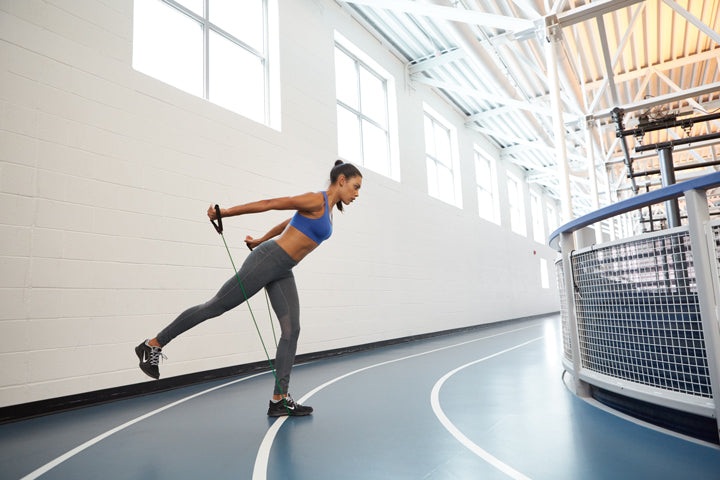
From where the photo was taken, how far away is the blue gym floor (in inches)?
76.7

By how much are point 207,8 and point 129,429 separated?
5142 millimetres

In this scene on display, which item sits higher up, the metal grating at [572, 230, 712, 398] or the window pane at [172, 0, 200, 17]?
the window pane at [172, 0, 200, 17]

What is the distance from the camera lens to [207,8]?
5.76m

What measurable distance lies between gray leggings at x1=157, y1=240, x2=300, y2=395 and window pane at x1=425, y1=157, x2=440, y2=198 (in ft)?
26.3

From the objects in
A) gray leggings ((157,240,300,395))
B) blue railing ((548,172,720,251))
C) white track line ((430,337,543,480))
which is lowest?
white track line ((430,337,543,480))

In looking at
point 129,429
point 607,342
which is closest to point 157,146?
point 129,429

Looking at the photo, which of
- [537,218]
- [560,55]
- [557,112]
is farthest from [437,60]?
[537,218]

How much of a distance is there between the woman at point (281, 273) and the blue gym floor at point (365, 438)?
403mm

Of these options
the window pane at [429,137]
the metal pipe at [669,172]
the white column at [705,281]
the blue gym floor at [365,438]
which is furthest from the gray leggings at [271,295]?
the window pane at [429,137]

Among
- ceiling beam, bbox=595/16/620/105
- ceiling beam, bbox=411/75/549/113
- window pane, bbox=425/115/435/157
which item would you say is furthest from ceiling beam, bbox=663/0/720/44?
window pane, bbox=425/115/435/157

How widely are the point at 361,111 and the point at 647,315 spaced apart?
686 centimetres

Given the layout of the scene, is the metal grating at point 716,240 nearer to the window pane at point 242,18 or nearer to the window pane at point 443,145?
the window pane at point 242,18

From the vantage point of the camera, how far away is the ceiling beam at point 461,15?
6312 mm

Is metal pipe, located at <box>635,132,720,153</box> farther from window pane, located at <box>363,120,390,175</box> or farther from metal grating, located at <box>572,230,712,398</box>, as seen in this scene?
window pane, located at <box>363,120,390,175</box>
